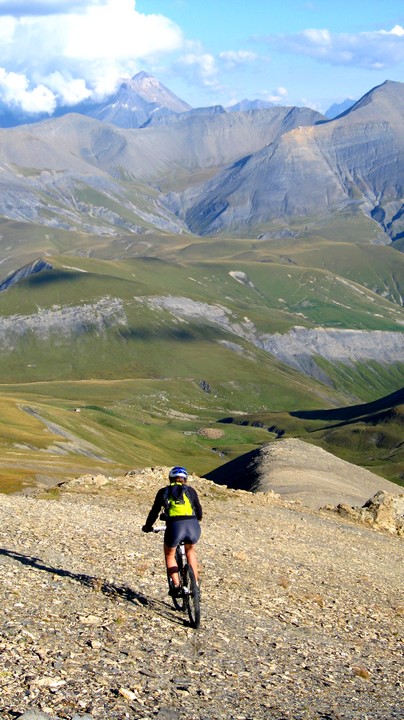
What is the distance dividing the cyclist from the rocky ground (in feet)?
4.05

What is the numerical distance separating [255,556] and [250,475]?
58.9 m

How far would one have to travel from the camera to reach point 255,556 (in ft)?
107

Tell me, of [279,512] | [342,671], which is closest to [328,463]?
[279,512]

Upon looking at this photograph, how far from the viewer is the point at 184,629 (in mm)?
20469

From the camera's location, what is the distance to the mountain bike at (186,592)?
807 inches

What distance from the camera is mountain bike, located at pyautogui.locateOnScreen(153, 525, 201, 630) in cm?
2050

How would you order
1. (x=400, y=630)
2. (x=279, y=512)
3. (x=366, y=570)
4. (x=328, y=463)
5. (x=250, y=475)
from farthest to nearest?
(x=328, y=463) → (x=250, y=475) → (x=279, y=512) → (x=366, y=570) → (x=400, y=630)

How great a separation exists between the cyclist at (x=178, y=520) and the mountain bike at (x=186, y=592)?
0.11 metres

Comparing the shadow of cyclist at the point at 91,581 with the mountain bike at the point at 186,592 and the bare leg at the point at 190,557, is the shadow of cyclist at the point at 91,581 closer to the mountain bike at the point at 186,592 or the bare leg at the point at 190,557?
the mountain bike at the point at 186,592

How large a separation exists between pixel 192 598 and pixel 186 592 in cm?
34

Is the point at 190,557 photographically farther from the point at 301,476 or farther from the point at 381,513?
the point at 301,476

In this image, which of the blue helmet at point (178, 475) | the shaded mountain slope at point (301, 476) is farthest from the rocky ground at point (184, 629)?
the shaded mountain slope at point (301, 476)

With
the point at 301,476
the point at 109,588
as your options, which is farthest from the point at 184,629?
the point at 301,476

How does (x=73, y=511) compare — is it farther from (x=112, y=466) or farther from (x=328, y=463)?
(x=112, y=466)
